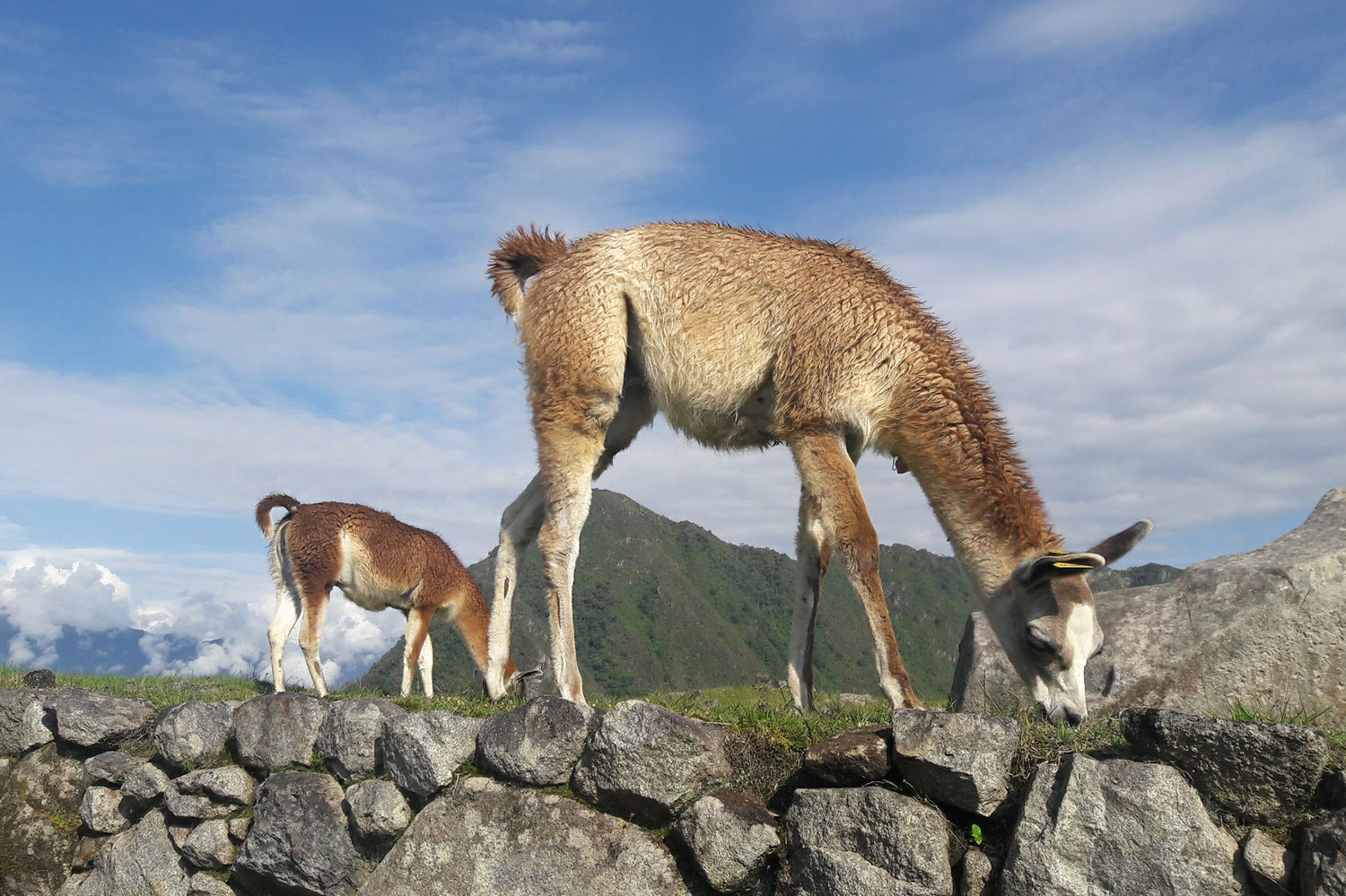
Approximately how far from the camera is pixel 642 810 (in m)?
5.05

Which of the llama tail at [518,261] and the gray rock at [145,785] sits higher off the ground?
the llama tail at [518,261]

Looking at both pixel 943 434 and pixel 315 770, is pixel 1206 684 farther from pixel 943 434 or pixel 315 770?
pixel 315 770

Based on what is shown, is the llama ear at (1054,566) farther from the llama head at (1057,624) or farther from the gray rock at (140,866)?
the gray rock at (140,866)

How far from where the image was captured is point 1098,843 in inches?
160

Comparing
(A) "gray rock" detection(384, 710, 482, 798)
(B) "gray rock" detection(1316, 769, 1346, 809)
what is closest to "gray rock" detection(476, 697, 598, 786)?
(A) "gray rock" detection(384, 710, 482, 798)

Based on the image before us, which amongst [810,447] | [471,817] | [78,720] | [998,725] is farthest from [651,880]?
[78,720]

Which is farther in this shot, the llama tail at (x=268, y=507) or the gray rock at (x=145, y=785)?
the llama tail at (x=268, y=507)

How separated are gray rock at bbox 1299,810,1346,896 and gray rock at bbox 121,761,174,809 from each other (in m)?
7.31

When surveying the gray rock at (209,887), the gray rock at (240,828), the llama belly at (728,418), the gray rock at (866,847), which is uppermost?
the llama belly at (728,418)

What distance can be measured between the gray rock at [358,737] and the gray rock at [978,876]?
351cm

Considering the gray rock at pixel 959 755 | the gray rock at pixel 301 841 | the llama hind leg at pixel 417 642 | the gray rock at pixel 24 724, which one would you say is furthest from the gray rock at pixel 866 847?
the llama hind leg at pixel 417 642

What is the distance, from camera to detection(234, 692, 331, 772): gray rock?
6578mm

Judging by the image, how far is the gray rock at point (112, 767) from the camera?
755 centimetres

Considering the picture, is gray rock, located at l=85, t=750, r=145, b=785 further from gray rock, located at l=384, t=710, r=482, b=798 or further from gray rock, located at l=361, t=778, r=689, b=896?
gray rock, located at l=384, t=710, r=482, b=798
